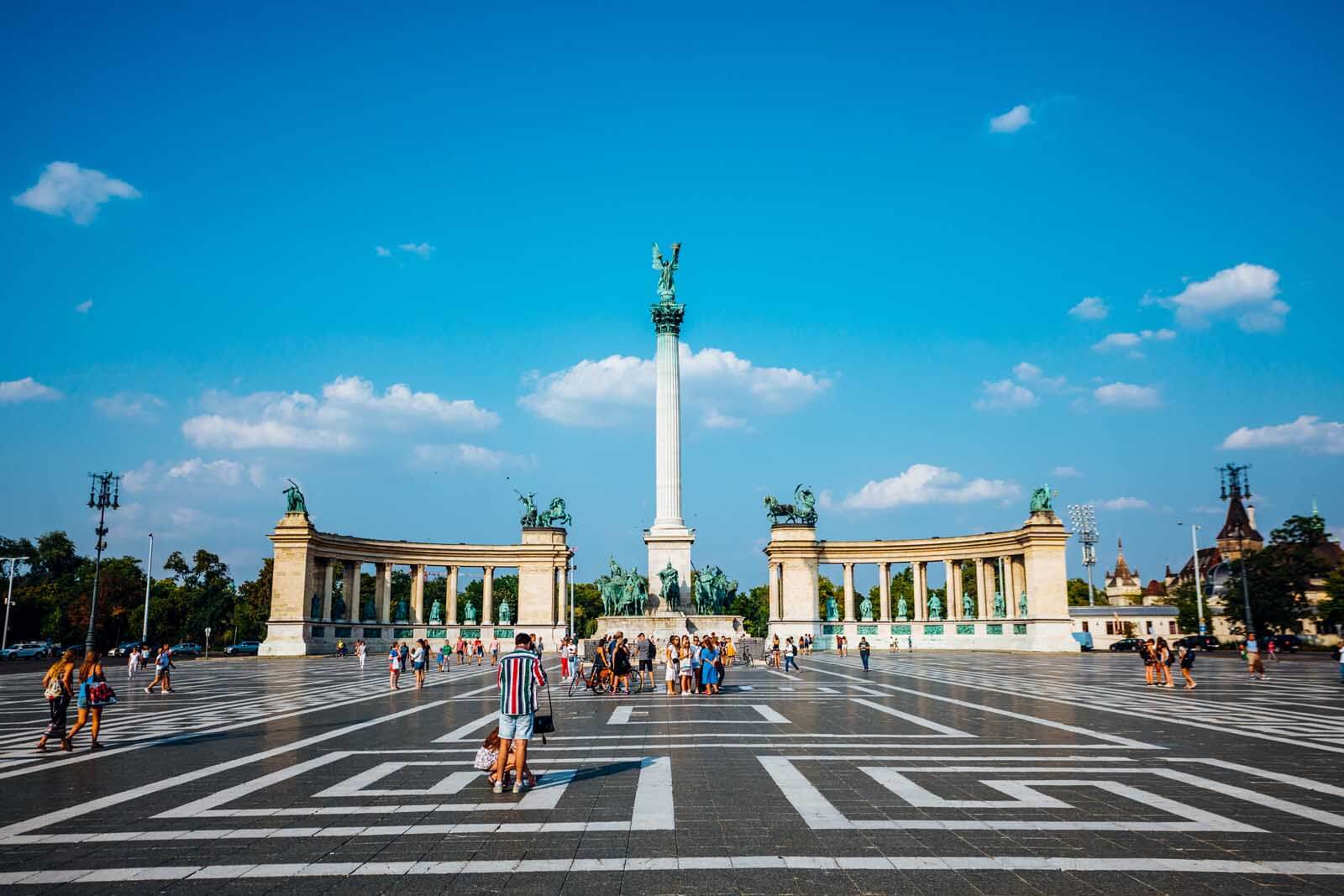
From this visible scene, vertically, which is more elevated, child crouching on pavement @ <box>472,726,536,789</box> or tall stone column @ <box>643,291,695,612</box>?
tall stone column @ <box>643,291,695,612</box>

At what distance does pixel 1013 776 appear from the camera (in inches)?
517

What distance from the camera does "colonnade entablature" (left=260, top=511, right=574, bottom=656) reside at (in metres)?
75.0

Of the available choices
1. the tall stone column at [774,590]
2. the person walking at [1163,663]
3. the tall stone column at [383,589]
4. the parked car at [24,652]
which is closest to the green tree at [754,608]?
the tall stone column at [774,590]

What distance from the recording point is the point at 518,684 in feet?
38.7

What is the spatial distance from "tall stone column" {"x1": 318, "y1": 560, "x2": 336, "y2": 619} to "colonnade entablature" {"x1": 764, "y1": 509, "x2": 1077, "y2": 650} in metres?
40.6

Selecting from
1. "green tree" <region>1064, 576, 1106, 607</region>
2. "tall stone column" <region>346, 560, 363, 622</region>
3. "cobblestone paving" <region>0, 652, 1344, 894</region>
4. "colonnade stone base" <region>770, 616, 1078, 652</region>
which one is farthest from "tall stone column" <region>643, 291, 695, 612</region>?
"green tree" <region>1064, 576, 1106, 607</region>

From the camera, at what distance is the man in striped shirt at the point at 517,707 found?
1174 centimetres

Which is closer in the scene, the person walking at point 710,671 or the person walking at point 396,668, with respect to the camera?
the person walking at point 710,671

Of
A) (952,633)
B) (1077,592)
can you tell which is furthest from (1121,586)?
(952,633)

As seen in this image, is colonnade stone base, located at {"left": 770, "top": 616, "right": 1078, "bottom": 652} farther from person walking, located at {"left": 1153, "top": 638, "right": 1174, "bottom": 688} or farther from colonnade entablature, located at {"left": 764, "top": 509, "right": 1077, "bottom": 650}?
person walking, located at {"left": 1153, "top": 638, "right": 1174, "bottom": 688}

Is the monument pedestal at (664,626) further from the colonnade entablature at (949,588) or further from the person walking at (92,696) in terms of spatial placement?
the person walking at (92,696)

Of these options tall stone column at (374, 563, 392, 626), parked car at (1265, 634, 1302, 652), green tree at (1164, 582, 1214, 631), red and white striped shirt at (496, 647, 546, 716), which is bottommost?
parked car at (1265, 634, 1302, 652)

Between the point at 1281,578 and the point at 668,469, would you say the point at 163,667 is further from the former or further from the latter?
the point at 1281,578

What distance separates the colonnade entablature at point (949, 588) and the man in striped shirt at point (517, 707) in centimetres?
6835
